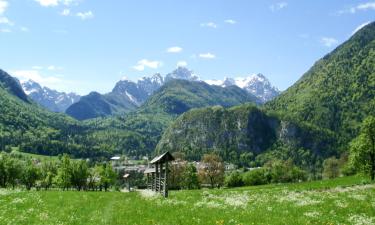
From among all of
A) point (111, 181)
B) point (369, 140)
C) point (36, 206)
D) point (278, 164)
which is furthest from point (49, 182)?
point (36, 206)

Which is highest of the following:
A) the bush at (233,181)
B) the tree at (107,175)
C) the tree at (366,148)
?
the tree at (366,148)

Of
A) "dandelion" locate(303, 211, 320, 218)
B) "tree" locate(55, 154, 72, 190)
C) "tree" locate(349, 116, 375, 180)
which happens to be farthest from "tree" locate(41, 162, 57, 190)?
"dandelion" locate(303, 211, 320, 218)

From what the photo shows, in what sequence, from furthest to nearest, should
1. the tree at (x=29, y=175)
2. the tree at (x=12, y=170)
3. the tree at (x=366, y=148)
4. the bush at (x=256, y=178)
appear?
the bush at (x=256, y=178), the tree at (x=29, y=175), the tree at (x=12, y=170), the tree at (x=366, y=148)

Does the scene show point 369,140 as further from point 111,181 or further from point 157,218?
point 111,181

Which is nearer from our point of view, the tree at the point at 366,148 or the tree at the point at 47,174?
the tree at the point at 366,148

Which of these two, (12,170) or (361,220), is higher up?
(12,170)

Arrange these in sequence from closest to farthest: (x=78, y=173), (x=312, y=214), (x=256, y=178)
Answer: (x=312, y=214), (x=78, y=173), (x=256, y=178)

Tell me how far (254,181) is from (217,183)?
97.0 ft

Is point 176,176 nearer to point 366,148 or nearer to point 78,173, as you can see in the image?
point 78,173

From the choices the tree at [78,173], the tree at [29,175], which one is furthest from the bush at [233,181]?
the tree at [29,175]

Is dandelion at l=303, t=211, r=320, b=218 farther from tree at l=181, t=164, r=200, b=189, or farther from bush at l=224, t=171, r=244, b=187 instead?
bush at l=224, t=171, r=244, b=187

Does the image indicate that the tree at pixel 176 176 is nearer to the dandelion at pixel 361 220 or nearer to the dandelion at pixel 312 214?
the dandelion at pixel 312 214

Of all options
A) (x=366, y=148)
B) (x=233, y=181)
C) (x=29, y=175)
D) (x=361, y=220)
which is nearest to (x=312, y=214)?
(x=361, y=220)

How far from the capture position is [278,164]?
621 ft
